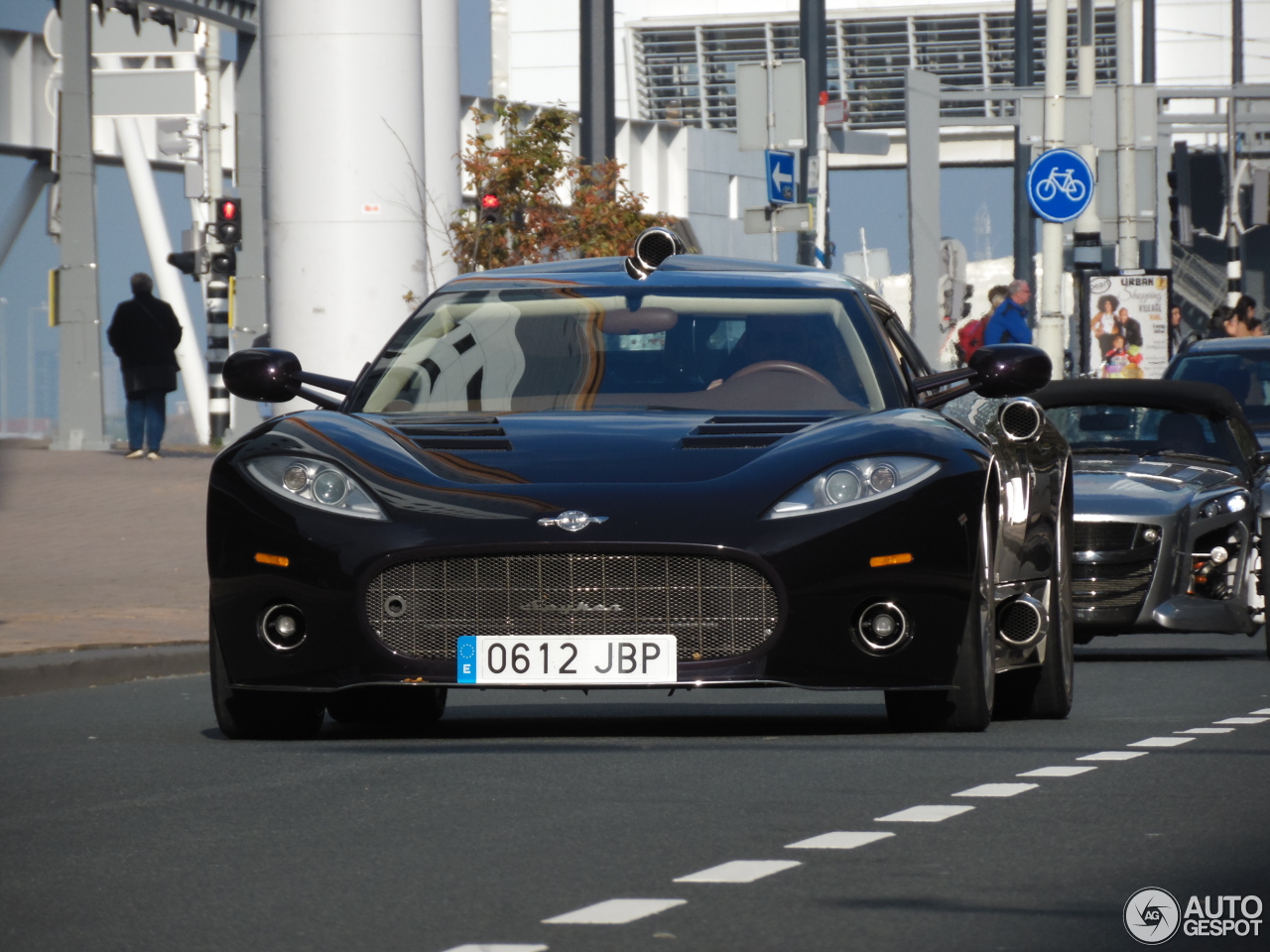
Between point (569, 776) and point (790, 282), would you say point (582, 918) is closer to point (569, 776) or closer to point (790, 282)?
point (569, 776)

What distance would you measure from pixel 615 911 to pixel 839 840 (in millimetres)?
1088

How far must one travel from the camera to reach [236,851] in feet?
20.1

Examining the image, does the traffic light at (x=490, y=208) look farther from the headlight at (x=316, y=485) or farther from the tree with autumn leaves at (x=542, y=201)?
the headlight at (x=316, y=485)

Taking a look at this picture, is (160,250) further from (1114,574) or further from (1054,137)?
(1114,574)

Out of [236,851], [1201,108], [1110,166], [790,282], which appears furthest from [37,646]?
[1201,108]

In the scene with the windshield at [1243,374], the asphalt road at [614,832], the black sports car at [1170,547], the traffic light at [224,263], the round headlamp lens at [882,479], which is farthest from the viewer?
the traffic light at [224,263]

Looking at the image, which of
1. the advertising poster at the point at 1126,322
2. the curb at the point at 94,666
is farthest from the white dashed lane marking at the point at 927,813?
the advertising poster at the point at 1126,322

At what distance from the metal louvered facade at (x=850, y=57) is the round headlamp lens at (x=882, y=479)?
72475 mm

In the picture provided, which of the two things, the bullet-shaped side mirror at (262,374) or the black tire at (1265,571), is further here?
the black tire at (1265,571)

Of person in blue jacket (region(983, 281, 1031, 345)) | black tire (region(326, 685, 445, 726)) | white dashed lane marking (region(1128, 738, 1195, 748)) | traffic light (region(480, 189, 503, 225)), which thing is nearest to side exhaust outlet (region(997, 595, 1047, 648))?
white dashed lane marking (region(1128, 738, 1195, 748))

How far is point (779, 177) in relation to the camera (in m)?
27.5

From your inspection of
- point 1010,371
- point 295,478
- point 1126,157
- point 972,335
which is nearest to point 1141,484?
point 1010,371

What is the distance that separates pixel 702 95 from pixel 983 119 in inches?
1398

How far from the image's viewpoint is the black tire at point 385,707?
9.44 metres
